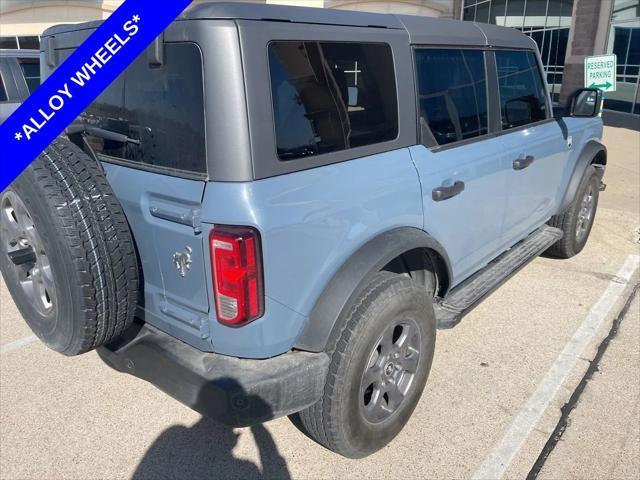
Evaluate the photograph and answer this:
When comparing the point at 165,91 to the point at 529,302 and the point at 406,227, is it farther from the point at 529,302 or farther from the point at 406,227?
the point at 529,302

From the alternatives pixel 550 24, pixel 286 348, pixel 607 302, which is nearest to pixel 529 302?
pixel 607 302

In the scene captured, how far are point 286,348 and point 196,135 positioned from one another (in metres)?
0.90

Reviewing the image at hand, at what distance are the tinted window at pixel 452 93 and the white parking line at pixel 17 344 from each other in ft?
9.86

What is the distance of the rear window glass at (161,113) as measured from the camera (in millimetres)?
1919

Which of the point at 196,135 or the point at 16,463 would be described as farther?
the point at 16,463

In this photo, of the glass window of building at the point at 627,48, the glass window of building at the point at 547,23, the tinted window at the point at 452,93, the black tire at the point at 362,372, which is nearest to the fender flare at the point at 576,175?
the tinted window at the point at 452,93

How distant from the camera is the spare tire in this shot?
1975mm

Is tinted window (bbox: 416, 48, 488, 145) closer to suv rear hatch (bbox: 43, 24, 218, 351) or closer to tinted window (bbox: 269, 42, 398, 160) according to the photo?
tinted window (bbox: 269, 42, 398, 160)

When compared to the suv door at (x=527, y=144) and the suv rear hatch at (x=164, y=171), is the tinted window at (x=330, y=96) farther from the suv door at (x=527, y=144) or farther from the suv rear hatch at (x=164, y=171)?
the suv door at (x=527, y=144)

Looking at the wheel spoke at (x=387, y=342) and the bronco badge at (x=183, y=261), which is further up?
the bronco badge at (x=183, y=261)

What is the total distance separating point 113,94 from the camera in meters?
2.30

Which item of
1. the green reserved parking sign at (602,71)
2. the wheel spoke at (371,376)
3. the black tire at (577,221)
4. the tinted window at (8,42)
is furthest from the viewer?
the tinted window at (8,42)

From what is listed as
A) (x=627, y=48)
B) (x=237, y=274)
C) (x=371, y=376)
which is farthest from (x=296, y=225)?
(x=627, y=48)

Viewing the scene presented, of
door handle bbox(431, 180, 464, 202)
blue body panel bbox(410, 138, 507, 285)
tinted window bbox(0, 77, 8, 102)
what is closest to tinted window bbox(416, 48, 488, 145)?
blue body panel bbox(410, 138, 507, 285)
